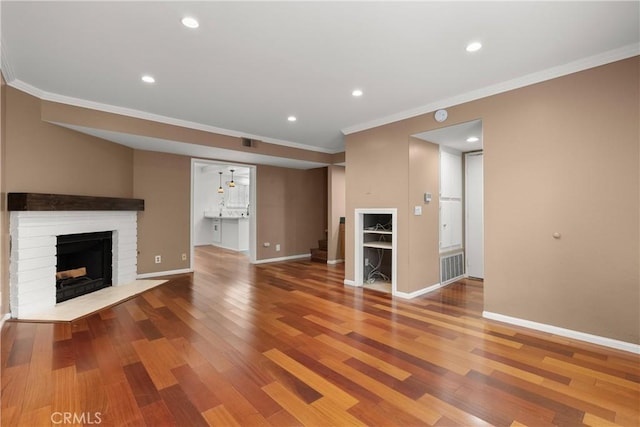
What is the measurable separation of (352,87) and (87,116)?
11.8 feet

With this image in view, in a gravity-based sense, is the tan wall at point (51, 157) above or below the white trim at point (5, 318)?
above

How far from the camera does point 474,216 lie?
5.42m

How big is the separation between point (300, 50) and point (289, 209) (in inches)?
209

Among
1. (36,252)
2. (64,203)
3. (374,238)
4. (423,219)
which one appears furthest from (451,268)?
(36,252)

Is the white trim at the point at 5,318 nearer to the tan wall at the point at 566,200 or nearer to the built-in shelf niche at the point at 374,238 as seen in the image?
the built-in shelf niche at the point at 374,238

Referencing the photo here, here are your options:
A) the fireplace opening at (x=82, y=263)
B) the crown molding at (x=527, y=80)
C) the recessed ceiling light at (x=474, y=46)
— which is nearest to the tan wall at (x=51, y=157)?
the fireplace opening at (x=82, y=263)

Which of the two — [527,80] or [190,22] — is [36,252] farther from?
[527,80]

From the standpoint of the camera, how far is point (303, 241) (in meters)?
8.03

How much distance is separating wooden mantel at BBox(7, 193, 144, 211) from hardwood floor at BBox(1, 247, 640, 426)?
4.36ft

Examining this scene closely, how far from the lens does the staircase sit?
7.39 meters

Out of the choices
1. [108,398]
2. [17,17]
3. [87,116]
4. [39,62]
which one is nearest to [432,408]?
[108,398]

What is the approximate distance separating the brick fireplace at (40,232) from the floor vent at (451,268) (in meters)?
5.51

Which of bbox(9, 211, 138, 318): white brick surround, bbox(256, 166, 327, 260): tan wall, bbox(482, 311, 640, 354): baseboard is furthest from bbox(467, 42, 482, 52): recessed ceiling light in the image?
bbox(256, 166, 327, 260): tan wall

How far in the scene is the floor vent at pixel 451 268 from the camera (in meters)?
4.93
